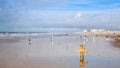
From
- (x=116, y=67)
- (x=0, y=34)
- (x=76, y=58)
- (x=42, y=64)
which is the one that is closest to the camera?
(x=116, y=67)

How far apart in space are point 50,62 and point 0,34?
876 cm

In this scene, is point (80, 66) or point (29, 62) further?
point (29, 62)

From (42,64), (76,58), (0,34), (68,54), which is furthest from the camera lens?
(0,34)

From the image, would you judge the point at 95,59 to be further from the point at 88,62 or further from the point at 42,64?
the point at 42,64

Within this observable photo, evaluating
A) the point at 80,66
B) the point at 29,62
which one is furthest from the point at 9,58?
the point at 80,66

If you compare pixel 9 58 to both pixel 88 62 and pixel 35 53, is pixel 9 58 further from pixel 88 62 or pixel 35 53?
pixel 88 62

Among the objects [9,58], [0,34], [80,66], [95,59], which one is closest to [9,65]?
[9,58]

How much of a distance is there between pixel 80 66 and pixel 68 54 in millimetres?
1161

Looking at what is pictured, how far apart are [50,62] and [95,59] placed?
843mm

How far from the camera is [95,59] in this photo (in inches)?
197

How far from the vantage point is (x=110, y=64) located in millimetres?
4625

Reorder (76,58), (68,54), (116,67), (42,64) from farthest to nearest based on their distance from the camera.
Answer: (68,54)
(76,58)
(42,64)
(116,67)

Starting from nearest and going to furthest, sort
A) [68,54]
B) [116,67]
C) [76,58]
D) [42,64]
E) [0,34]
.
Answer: [116,67], [42,64], [76,58], [68,54], [0,34]

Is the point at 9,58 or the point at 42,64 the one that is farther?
the point at 9,58
